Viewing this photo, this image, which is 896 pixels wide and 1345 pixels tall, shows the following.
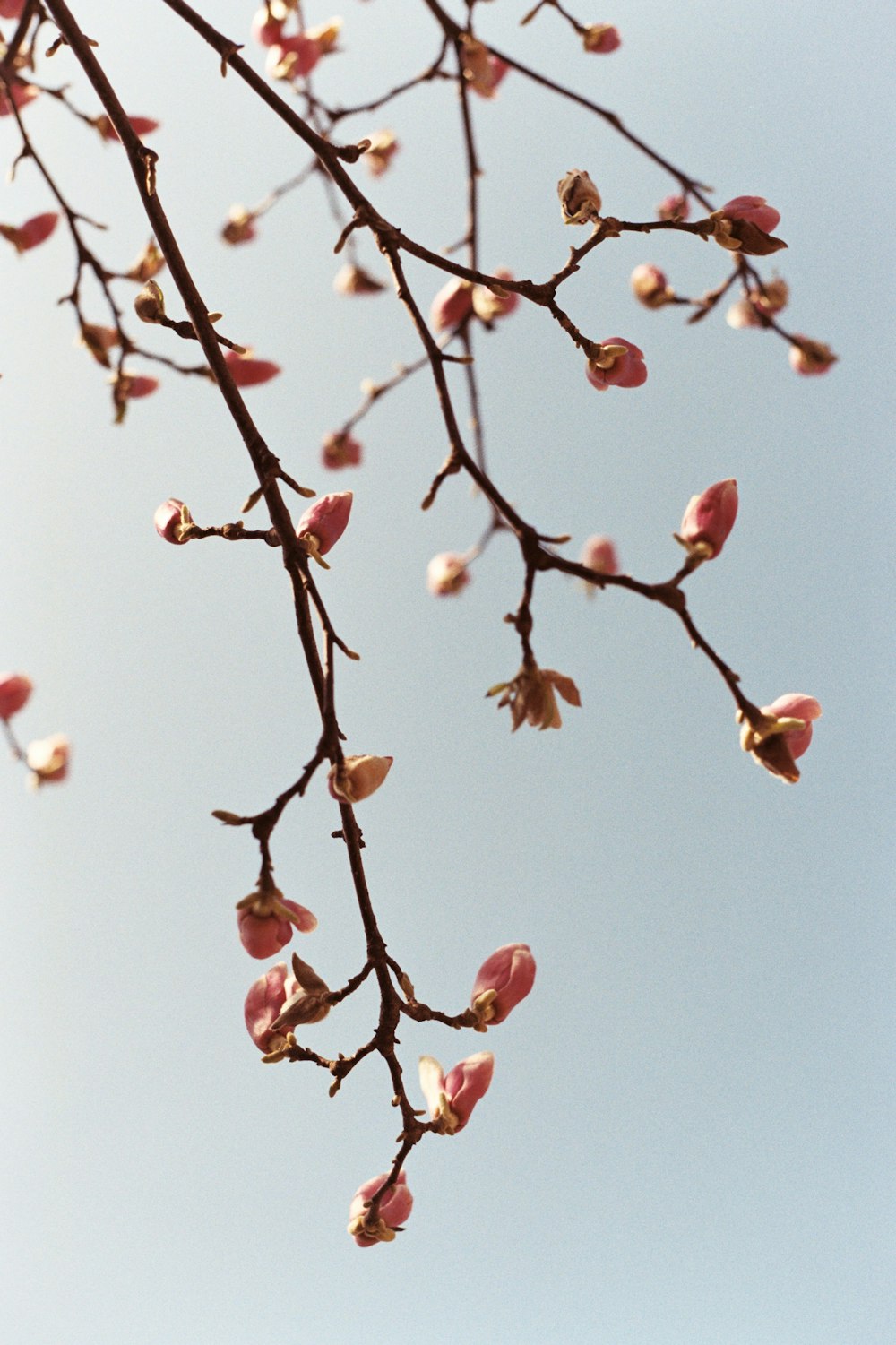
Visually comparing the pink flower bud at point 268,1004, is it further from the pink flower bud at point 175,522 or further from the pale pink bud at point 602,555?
the pale pink bud at point 602,555

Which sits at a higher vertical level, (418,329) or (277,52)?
(277,52)

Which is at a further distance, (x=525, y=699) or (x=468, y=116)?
(x=468, y=116)

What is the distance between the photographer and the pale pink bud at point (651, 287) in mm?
1091

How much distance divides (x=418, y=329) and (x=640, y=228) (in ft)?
0.47

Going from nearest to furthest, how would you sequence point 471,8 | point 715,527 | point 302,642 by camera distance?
point 302,642, point 715,527, point 471,8

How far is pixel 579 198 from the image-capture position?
542 millimetres

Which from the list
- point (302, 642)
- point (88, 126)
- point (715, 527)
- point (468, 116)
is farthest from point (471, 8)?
point (302, 642)

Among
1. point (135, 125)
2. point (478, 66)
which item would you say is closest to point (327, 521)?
point (478, 66)

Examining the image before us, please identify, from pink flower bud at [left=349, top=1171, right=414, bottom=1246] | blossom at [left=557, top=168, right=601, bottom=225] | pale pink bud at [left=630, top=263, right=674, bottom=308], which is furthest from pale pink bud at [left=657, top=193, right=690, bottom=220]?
pink flower bud at [left=349, top=1171, right=414, bottom=1246]

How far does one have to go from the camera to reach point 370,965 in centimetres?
51

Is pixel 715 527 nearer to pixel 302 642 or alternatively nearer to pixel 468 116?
pixel 302 642

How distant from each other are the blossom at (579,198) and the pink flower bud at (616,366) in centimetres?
7

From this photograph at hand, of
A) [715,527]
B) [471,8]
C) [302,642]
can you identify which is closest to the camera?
[302,642]

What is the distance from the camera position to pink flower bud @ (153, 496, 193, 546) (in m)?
0.55
